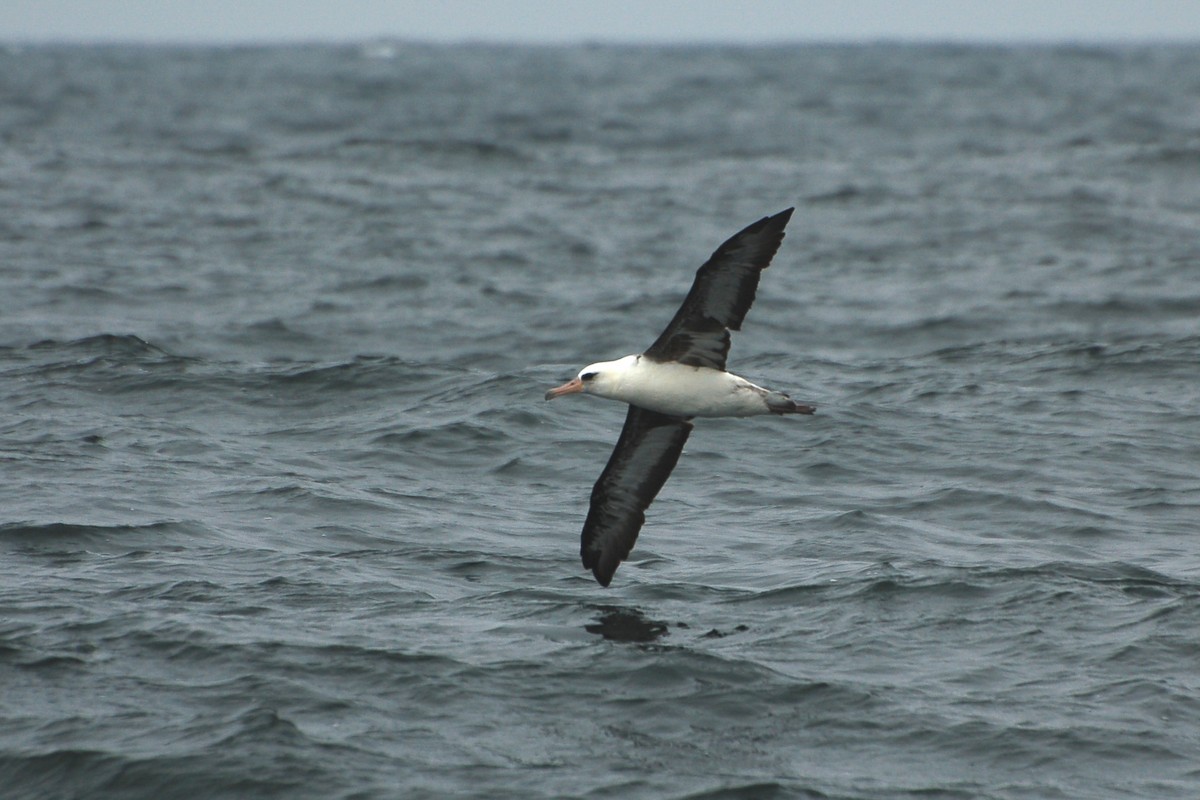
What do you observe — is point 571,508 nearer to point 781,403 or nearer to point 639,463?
point 639,463

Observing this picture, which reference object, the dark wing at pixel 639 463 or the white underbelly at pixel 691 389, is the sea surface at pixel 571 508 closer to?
the dark wing at pixel 639 463

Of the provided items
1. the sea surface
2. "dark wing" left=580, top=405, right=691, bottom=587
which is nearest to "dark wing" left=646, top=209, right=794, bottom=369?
"dark wing" left=580, top=405, right=691, bottom=587

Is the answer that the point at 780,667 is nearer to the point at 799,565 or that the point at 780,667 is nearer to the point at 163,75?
the point at 799,565

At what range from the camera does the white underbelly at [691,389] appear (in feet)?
34.1

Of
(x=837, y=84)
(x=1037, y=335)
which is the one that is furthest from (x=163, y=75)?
(x=1037, y=335)

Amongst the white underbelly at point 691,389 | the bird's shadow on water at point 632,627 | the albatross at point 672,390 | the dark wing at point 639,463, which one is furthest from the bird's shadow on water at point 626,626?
the white underbelly at point 691,389

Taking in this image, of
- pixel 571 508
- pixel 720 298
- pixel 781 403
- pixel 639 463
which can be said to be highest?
pixel 720 298

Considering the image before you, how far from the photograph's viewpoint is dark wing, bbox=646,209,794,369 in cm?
938

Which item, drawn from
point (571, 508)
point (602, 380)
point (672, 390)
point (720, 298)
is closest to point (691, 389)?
point (672, 390)

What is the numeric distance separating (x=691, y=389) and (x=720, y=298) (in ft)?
2.71

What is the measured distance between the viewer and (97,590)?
33.6ft

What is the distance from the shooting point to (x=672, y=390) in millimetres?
10477

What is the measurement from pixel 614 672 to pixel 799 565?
240 centimetres

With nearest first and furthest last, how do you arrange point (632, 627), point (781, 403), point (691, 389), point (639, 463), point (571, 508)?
point (632, 627) → point (781, 403) → point (691, 389) → point (639, 463) → point (571, 508)
